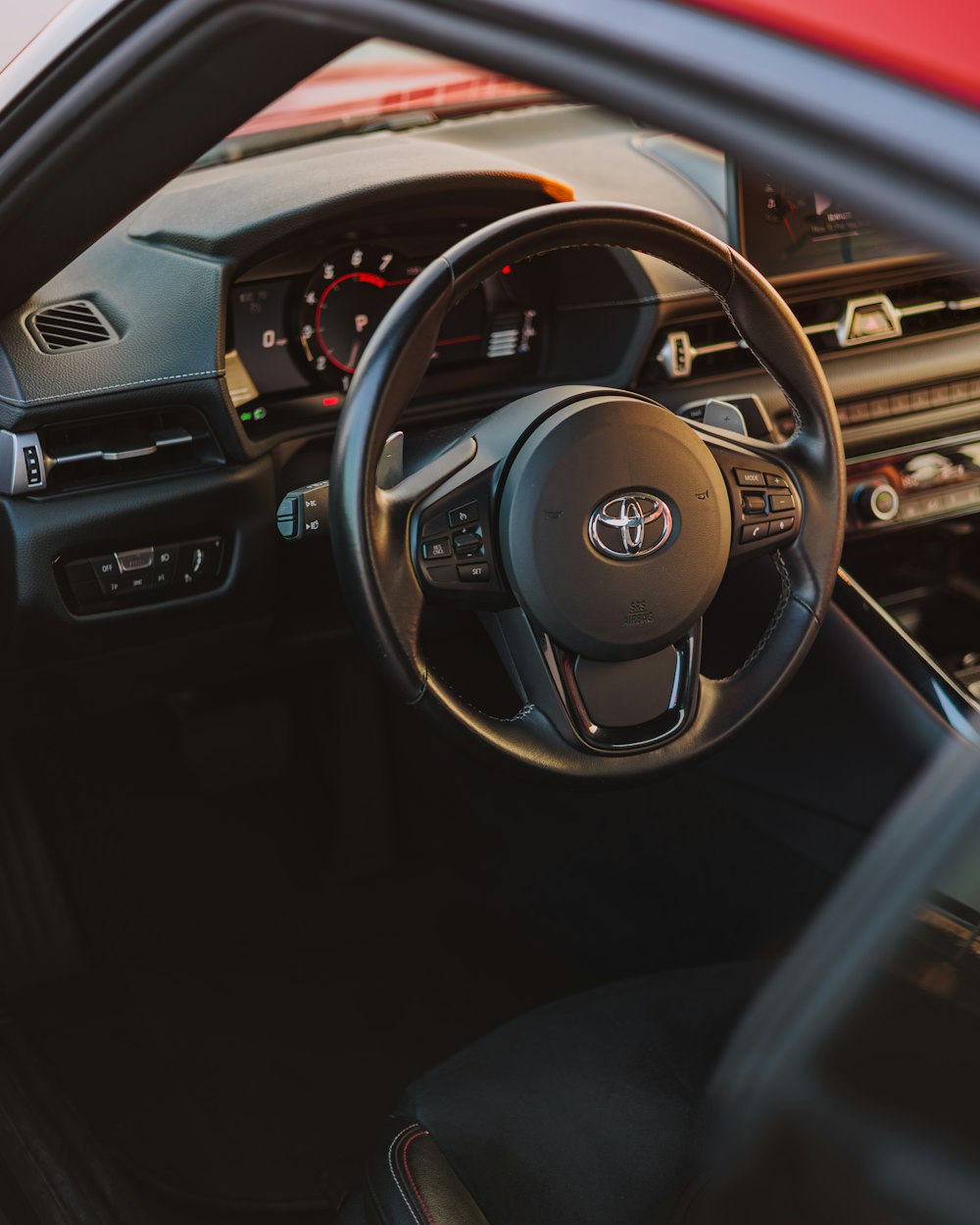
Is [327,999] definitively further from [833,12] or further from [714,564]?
[833,12]

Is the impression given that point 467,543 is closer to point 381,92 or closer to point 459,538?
point 459,538

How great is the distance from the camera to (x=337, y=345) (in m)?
1.79

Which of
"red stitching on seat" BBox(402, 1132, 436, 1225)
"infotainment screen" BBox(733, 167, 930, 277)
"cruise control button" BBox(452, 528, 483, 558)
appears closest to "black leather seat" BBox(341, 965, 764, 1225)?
"red stitching on seat" BBox(402, 1132, 436, 1225)

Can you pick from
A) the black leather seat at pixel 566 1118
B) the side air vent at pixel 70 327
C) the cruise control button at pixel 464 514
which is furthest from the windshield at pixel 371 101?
the black leather seat at pixel 566 1118

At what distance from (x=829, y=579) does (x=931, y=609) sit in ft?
2.93

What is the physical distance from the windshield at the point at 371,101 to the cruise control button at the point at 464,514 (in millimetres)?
917

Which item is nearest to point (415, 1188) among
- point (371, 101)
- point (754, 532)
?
point (754, 532)

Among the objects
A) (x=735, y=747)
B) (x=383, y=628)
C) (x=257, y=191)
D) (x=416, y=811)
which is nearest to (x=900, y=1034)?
(x=383, y=628)

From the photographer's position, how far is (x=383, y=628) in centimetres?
123

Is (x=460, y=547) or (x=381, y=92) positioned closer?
(x=460, y=547)

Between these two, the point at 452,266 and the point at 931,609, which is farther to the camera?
the point at 931,609

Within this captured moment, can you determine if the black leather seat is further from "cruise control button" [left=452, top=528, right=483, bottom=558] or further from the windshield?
the windshield

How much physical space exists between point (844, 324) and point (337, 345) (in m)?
0.80

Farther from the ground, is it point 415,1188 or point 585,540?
point 585,540
